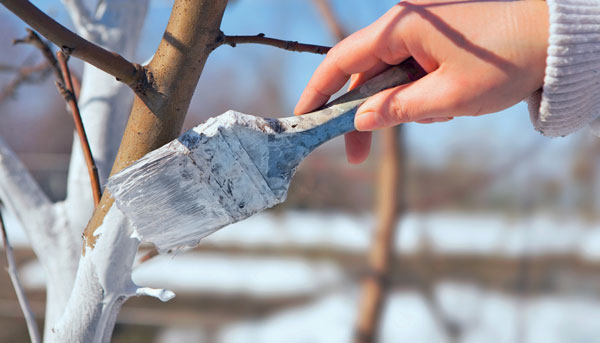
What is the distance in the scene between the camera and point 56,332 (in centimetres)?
30

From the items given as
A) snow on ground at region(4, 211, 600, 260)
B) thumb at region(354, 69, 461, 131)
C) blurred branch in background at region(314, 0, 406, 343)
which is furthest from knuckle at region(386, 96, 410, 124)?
snow on ground at region(4, 211, 600, 260)

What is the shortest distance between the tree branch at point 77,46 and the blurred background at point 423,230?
3.16 ft

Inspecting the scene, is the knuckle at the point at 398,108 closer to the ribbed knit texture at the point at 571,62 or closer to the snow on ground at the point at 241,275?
the ribbed knit texture at the point at 571,62

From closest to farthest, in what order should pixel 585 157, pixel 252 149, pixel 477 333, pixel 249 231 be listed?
pixel 252 149, pixel 585 157, pixel 477 333, pixel 249 231

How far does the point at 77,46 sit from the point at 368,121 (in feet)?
0.53

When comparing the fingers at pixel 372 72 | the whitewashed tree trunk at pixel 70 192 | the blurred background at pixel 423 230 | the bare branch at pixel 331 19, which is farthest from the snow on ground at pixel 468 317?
the fingers at pixel 372 72

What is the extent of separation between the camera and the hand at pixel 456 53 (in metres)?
0.27

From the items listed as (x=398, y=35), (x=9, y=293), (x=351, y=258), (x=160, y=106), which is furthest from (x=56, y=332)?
(x=9, y=293)

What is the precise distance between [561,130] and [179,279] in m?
1.61

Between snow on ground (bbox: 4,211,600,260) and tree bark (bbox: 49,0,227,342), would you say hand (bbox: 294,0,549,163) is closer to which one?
tree bark (bbox: 49,0,227,342)

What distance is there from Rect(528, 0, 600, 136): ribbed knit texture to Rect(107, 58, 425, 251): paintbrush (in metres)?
0.12

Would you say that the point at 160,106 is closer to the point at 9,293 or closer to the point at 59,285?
the point at 59,285

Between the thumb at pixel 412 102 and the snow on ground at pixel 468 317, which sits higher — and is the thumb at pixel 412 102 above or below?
above

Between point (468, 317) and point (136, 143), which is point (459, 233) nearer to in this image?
point (468, 317)
